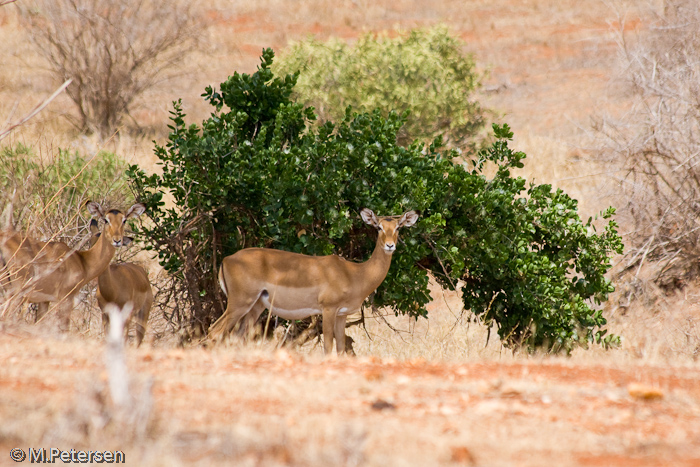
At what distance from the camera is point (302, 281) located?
8891mm

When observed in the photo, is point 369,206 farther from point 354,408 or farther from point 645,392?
point 354,408

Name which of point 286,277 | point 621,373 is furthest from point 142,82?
point 621,373

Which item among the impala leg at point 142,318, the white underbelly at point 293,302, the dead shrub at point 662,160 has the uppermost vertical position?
the dead shrub at point 662,160

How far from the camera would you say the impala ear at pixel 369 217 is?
8.96 m

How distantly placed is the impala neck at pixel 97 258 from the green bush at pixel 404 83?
53.8 feet

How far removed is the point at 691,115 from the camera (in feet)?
48.6

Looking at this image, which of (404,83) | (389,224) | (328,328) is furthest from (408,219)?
(404,83)

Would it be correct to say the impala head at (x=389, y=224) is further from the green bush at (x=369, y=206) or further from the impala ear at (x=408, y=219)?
Result: the green bush at (x=369, y=206)

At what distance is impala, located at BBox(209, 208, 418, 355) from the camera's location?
8.84 metres

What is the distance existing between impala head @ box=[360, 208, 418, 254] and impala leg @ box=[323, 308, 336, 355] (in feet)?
3.10

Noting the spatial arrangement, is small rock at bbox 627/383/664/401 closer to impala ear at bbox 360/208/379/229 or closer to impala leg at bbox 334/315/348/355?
impala ear at bbox 360/208/379/229

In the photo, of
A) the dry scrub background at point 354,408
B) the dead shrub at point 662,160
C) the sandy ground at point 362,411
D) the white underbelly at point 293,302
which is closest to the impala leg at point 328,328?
the white underbelly at point 293,302

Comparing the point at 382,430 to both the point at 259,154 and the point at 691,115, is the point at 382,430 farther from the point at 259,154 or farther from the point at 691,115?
the point at 691,115

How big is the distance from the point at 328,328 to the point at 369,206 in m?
1.59
